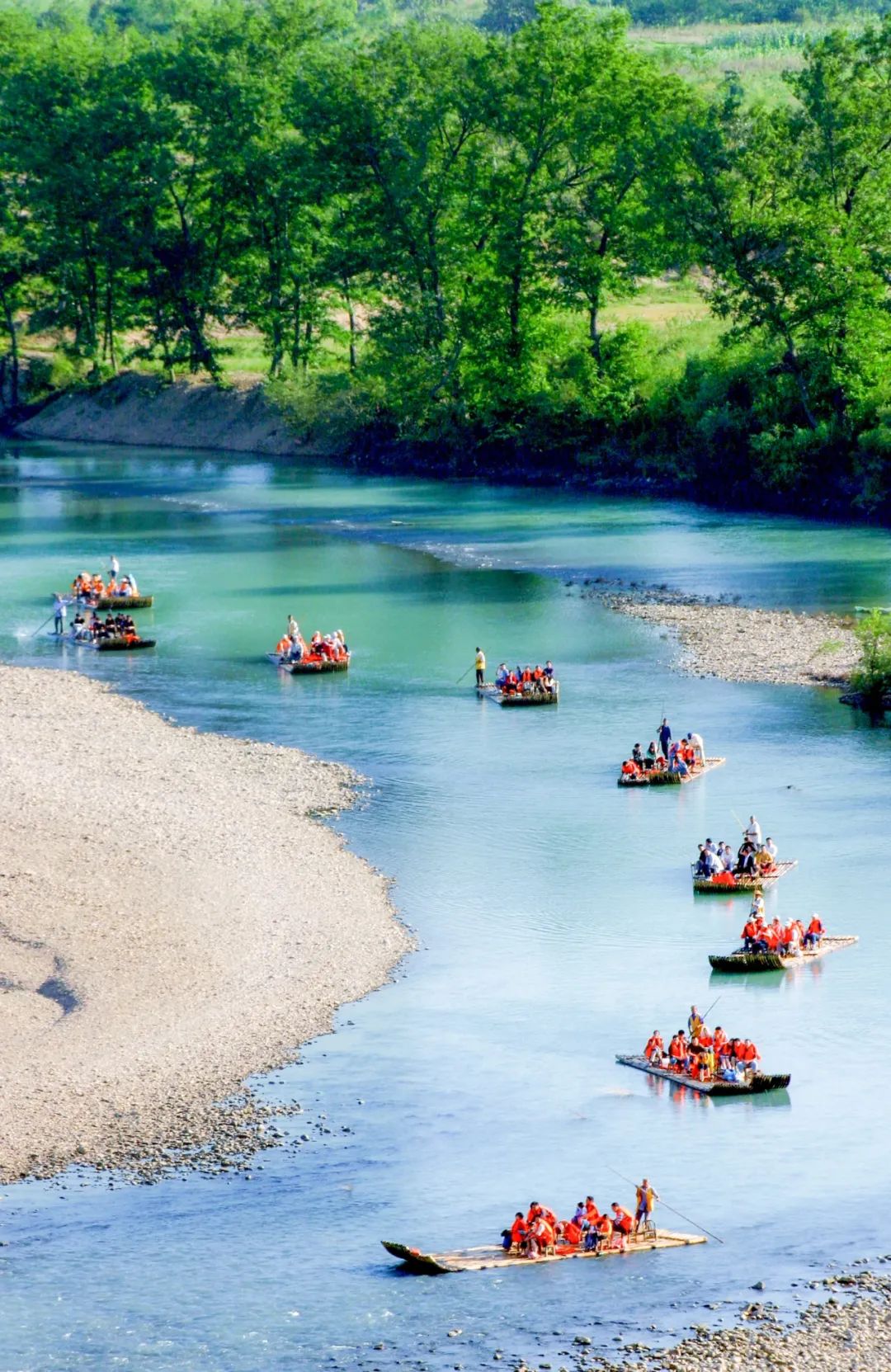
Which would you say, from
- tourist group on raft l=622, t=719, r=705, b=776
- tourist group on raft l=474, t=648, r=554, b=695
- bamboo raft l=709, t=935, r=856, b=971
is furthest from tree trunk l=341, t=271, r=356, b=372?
bamboo raft l=709, t=935, r=856, b=971

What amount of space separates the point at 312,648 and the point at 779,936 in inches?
1247

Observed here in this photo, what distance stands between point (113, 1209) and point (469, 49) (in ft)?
328

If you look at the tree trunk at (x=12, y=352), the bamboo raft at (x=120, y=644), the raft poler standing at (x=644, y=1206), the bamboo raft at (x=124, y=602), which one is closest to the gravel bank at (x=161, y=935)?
the raft poler standing at (x=644, y=1206)

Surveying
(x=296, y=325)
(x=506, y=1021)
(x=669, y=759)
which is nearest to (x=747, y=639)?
→ (x=669, y=759)

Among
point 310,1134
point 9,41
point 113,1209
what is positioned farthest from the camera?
point 9,41

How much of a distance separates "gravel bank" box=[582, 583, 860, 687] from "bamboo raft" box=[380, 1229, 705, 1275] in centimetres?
3765

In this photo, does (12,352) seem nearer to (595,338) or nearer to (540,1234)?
(595,338)

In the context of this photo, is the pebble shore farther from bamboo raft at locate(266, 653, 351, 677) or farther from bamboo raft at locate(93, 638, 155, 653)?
bamboo raft at locate(93, 638, 155, 653)

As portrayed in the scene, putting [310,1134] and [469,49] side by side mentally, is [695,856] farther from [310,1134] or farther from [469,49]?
[469,49]

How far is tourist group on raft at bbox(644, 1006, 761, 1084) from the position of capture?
36.3 metres

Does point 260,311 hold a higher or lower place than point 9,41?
lower

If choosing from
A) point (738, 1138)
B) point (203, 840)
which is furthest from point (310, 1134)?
point (203, 840)

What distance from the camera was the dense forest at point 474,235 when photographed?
9912 cm

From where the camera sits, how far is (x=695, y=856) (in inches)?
1933
